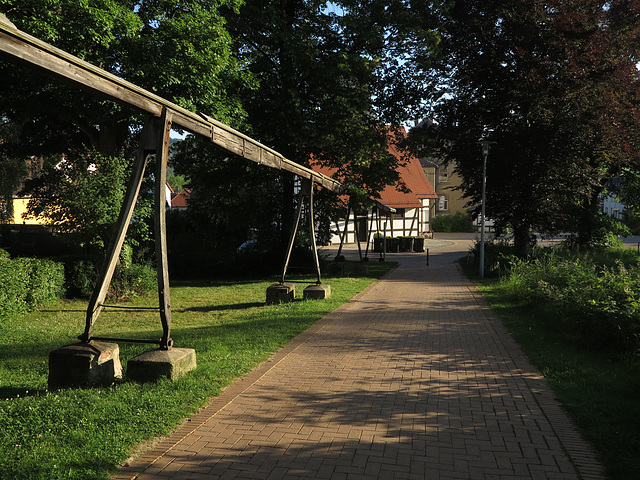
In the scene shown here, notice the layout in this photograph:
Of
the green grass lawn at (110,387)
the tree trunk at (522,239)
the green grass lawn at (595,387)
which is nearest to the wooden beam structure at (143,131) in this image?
the green grass lawn at (110,387)

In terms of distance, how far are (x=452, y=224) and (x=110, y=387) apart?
57.9 meters

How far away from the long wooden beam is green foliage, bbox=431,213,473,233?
5446 cm

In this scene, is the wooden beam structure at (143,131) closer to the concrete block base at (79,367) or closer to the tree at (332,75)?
the concrete block base at (79,367)

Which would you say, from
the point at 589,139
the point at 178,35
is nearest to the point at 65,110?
the point at 178,35

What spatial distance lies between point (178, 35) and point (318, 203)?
9.08 metres

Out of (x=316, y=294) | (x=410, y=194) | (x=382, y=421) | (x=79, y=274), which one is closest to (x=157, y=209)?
(x=382, y=421)

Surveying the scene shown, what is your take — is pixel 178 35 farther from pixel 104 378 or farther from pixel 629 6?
pixel 629 6

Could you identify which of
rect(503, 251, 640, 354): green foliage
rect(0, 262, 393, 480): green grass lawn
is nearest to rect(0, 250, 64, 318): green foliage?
rect(0, 262, 393, 480): green grass lawn

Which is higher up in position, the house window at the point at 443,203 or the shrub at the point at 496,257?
the house window at the point at 443,203

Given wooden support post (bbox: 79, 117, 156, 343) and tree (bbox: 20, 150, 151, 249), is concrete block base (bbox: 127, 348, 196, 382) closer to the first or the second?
wooden support post (bbox: 79, 117, 156, 343)

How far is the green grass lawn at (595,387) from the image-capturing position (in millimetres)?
4234

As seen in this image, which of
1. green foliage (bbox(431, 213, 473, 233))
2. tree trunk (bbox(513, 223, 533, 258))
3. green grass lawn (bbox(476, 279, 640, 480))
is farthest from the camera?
green foliage (bbox(431, 213, 473, 233))

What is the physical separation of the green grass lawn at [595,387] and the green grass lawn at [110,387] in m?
3.54

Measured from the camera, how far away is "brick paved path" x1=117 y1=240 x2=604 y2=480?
3875mm
